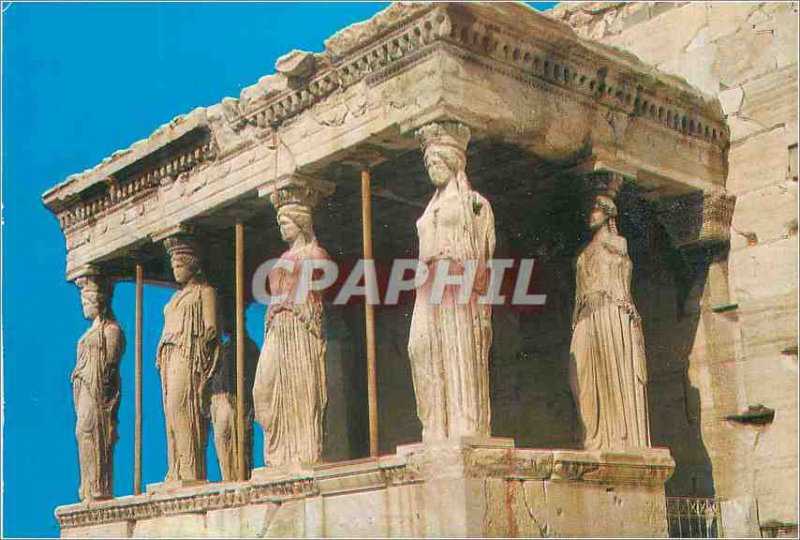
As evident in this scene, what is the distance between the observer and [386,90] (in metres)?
7.55

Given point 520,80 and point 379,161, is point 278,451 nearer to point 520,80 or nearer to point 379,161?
point 379,161

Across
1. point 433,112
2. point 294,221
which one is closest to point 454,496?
point 433,112

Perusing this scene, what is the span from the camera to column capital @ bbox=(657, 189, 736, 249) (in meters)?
8.84

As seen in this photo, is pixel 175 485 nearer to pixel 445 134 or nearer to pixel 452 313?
pixel 452 313

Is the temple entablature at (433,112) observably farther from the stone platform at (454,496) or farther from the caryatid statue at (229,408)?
the stone platform at (454,496)

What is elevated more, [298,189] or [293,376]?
[298,189]

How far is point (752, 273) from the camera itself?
8750mm

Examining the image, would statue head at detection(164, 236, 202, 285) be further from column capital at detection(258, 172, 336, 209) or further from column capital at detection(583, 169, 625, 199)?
column capital at detection(583, 169, 625, 199)

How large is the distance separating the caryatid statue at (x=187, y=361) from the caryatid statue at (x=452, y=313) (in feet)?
9.09

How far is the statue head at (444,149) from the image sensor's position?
7188 millimetres

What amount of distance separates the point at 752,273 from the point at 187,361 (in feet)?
13.7

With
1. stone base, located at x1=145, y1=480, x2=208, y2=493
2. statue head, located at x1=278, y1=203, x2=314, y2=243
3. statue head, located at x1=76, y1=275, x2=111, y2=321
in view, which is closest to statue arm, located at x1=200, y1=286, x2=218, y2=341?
Answer: stone base, located at x1=145, y1=480, x2=208, y2=493

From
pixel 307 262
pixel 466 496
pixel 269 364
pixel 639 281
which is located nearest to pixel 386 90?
pixel 307 262

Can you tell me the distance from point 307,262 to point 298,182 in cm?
53
